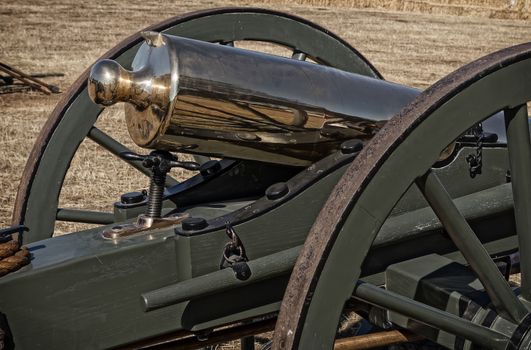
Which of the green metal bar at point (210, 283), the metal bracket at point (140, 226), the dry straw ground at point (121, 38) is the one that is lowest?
the green metal bar at point (210, 283)

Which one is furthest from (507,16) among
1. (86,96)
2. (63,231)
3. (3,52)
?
(86,96)

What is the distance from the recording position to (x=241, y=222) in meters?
2.69

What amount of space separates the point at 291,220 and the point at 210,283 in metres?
0.34

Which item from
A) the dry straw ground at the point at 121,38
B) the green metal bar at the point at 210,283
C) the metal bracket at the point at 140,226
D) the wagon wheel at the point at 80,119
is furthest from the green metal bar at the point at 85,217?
the dry straw ground at the point at 121,38

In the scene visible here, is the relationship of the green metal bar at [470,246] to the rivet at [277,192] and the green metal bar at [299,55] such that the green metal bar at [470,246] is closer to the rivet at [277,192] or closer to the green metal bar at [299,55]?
the rivet at [277,192]

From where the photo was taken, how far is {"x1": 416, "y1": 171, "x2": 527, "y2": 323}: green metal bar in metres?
2.42

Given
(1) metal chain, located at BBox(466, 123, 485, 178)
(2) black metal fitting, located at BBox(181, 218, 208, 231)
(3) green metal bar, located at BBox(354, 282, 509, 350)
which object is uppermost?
(1) metal chain, located at BBox(466, 123, 485, 178)

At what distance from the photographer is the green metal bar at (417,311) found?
2436 mm

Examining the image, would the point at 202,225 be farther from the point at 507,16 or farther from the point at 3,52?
the point at 507,16

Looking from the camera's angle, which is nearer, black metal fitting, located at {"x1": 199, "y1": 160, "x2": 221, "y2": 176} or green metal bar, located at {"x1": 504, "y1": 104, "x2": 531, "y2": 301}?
green metal bar, located at {"x1": 504, "y1": 104, "x2": 531, "y2": 301}

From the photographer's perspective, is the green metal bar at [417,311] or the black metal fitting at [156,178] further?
the black metal fitting at [156,178]

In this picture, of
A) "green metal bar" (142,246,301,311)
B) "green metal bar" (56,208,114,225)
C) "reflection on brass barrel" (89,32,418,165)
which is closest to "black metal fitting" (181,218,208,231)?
"green metal bar" (142,246,301,311)

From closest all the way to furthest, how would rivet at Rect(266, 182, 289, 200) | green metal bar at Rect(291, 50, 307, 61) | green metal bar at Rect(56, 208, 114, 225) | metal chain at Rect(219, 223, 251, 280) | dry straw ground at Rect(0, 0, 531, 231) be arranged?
metal chain at Rect(219, 223, 251, 280) → rivet at Rect(266, 182, 289, 200) → green metal bar at Rect(56, 208, 114, 225) → green metal bar at Rect(291, 50, 307, 61) → dry straw ground at Rect(0, 0, 531, 231)

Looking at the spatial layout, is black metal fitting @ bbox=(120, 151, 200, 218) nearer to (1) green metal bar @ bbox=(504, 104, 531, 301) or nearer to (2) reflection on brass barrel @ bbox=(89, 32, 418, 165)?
(2) reflection on brass barrel @ bbox=(89, 32, 418, 165)
